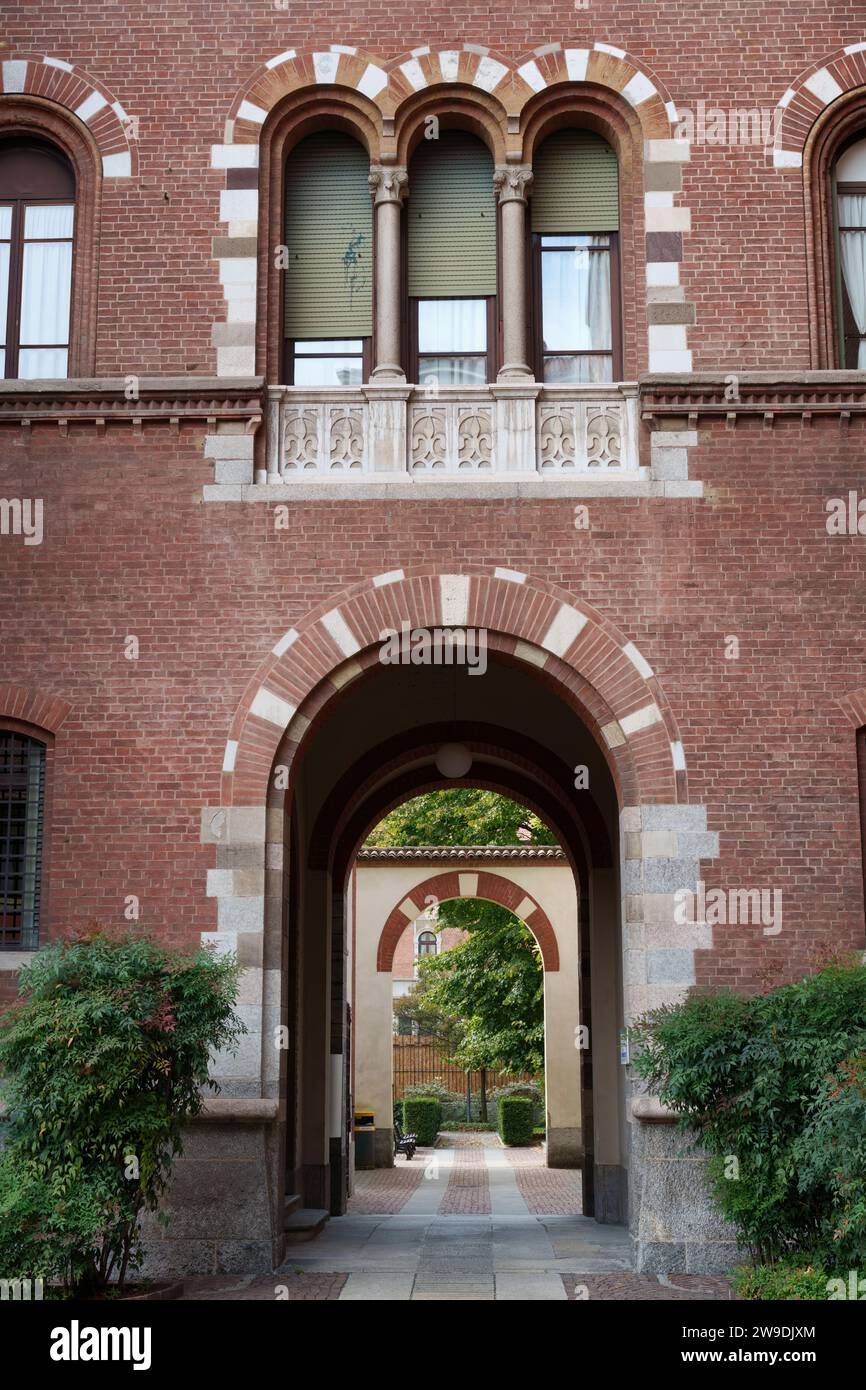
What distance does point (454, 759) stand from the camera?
58.9ft

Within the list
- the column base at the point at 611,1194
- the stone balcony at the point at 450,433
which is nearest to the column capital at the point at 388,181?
the stone balcony at the point at 450,433

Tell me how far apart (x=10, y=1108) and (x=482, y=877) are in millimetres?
17735

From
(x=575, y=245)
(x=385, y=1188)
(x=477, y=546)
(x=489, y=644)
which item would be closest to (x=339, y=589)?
(x=477, y=546)

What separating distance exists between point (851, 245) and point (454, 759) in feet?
23.3

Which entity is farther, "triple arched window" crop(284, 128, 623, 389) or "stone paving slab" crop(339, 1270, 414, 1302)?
"triple arched window" crop(284, 128, 623, 389)

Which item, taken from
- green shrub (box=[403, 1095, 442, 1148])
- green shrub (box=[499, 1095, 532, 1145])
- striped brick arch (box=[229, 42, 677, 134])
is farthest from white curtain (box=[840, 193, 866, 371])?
green shrub (box=[403, 1095, 442, 1148])

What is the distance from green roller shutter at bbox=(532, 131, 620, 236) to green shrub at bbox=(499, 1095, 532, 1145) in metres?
23.0

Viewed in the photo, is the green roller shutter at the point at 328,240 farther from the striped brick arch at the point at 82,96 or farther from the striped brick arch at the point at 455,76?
the striped brick arch at the point at 82,96

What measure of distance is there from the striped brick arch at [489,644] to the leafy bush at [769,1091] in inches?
92.7

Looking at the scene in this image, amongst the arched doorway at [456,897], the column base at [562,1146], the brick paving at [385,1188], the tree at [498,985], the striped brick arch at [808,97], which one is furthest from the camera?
the tree at [498,985]

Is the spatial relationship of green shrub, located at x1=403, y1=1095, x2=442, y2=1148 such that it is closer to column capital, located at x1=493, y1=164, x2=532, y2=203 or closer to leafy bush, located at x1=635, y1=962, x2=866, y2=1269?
leafy bush, located at x1=635, y1=962, x2=866, y2=1269

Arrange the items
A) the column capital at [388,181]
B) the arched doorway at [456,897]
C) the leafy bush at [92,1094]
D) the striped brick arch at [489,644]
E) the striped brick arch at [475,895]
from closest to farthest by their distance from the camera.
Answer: the leafy bush at [92,1094] → the striped brick arch at [489,644] → the column capital at [388,181] → the arched doorway at [456,897] → the striped brick arch at [475,895]

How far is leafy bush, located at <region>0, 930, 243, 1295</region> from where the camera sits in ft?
31.6

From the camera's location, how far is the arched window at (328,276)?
45.1 feet
